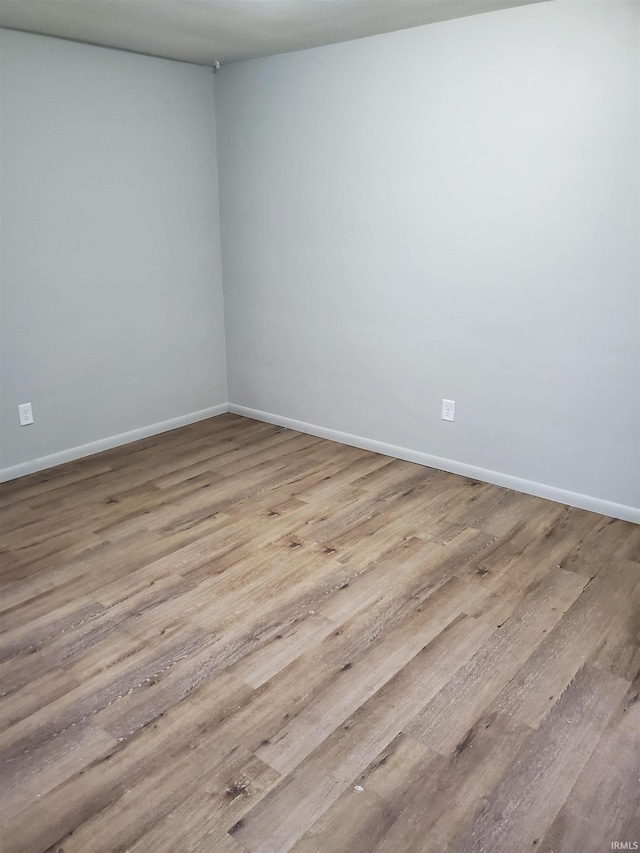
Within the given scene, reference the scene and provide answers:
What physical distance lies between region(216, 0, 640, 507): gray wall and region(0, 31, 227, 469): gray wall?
0.28 meters

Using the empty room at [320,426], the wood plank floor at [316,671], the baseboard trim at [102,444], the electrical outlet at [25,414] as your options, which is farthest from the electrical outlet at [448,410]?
the electrical outlet at [25,414]

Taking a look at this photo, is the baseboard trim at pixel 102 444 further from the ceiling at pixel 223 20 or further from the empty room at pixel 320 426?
the ceiling at pixel 223 20

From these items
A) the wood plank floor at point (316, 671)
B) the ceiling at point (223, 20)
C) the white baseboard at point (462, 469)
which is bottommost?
the wood plank floor at point (316, 671)

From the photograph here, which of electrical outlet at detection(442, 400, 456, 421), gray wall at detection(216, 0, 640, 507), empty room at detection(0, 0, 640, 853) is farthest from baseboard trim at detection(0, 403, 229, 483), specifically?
electrical outlet at detection(442, 400, 456, 421)

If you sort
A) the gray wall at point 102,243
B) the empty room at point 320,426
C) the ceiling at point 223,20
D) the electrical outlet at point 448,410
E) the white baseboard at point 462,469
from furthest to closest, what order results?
the electrical outlet at point 448,410
the gray wall at point 102,243
the white baseboard at point 462,469
the ceiling at point 223,20
the empty room at point 320,426

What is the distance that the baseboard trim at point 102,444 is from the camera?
3648 mm

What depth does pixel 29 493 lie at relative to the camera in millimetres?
3436

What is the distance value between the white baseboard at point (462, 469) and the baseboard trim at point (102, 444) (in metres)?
0.27

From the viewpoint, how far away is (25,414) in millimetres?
3617

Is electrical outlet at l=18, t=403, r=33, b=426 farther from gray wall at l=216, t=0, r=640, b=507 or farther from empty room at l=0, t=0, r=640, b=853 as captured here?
gray wall at l=216, t=0, r=640, b=507

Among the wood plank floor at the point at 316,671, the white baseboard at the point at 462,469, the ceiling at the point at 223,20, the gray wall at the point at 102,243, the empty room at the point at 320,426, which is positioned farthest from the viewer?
the gray wall at the point at 102,243

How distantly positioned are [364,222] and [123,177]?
139 centimetres

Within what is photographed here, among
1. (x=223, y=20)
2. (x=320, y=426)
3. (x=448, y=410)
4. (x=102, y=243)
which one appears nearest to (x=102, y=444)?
(x=102, y=243)

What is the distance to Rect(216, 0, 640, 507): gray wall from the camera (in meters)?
2.86
